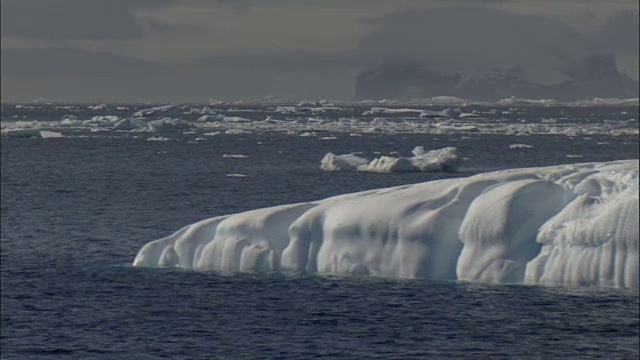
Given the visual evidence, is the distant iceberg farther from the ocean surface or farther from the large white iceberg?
the large white iceberg

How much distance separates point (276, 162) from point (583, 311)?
169 feet

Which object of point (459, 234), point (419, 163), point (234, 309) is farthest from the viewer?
point (419, 163)

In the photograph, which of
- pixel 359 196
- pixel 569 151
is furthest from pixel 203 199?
pixel 569 151

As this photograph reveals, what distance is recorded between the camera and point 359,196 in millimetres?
29578

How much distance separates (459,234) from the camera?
27188 mm

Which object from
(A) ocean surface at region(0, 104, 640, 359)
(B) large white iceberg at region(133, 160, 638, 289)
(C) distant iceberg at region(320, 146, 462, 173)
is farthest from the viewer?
(C) distant iceberg at region(320, 146, 462, 173)

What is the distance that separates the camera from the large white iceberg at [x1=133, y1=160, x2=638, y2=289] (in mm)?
26031

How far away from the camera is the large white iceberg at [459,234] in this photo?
26.0 m

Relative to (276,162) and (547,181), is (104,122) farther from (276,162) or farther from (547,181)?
(547,181)

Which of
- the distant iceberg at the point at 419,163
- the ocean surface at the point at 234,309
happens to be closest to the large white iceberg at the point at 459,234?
the ocean surface at the point at 234,309

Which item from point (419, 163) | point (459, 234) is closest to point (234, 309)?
point (459, 234)

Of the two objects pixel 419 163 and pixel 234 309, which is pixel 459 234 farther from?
pixel 419 163

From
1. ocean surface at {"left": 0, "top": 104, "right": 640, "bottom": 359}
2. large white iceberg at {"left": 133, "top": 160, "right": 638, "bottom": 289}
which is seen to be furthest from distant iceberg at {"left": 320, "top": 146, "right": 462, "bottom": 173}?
A: large white iceberg at {"left": 133, "top": 160, "right": 638, "bottom": 289}

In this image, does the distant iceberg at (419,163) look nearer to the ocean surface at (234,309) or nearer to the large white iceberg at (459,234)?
the ocean surface at (234,309)
